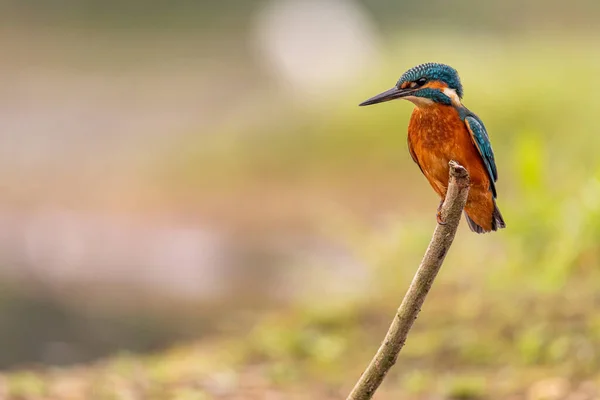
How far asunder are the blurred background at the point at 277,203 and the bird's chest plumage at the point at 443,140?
178cm

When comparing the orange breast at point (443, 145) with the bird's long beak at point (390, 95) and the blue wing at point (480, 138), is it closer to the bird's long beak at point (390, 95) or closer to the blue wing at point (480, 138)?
the blue wing at point (480, 138)

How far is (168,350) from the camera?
6910mm

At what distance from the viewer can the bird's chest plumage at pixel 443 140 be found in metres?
3.42

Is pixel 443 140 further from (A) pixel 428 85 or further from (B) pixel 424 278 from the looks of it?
(B) pixel 424 278

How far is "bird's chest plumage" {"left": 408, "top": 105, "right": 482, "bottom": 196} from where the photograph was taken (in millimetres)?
3420

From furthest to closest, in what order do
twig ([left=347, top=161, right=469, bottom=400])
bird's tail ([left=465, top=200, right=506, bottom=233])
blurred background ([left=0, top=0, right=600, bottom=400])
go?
blurred background ([left=0, top=0, right=600, bottom=400]), bird's tail ([left=465, top=200, right=506, bottom=233]), twig ([left=347, top=161, right=469, bottom=400])

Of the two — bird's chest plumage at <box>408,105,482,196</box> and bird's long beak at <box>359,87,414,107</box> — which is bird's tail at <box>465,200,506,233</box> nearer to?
bird's chest plumage at <box>408,105,482,196</box>

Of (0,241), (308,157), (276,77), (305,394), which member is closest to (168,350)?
(305,394)

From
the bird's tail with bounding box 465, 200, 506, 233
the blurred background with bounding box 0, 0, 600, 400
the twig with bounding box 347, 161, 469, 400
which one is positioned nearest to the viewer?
the twig with bounding box 347, 161, 469, 400

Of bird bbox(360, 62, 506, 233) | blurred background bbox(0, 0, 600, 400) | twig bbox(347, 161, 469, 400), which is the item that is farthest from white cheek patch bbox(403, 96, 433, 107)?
blurred background bbox(0, 0, 600, 400)

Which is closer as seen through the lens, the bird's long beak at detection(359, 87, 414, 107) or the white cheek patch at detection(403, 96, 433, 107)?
the bird's long beak at detection(359, 87, 414, 107)

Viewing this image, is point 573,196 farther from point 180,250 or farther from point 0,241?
point 0,241

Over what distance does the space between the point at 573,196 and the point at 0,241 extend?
750 cm

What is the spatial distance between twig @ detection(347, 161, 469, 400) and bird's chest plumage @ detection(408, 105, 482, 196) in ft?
0.76
